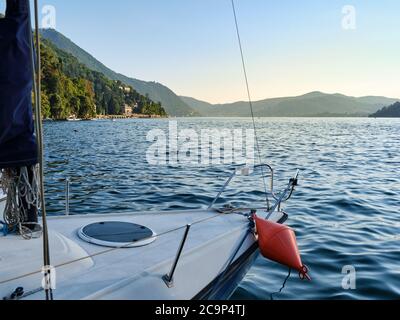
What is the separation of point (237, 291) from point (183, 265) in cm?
174

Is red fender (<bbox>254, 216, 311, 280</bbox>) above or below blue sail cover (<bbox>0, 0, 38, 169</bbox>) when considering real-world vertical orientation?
below

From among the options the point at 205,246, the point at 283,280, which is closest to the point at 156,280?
the point at 205,246

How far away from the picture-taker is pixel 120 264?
13.1 feet

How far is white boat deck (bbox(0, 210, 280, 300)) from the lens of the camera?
3.51 meters

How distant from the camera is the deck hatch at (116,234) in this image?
173 inches

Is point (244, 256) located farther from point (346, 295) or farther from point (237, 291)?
point (346, 295)

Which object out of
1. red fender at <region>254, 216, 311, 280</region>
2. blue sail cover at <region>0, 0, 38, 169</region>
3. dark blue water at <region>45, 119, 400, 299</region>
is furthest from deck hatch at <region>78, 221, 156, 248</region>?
dark blue water at <region>45, 119, 400, 299</region>

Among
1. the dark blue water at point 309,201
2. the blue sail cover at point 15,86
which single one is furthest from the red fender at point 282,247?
the blue sail cover at point 15,86

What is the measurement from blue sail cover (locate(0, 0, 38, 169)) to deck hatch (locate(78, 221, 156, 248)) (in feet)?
4.09

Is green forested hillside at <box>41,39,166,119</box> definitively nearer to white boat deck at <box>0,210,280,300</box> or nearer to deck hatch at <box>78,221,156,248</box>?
deck hatch at <box>78,221,156,248</box>

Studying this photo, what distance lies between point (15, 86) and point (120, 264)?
1.99 meters

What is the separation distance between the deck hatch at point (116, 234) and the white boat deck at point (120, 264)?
72 mm

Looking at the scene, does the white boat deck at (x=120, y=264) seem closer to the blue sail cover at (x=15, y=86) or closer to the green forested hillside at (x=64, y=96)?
the blue sail cover at (x=15, y=86)

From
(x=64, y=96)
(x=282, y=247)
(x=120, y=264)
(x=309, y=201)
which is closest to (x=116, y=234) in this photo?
(x=120, y=264)
